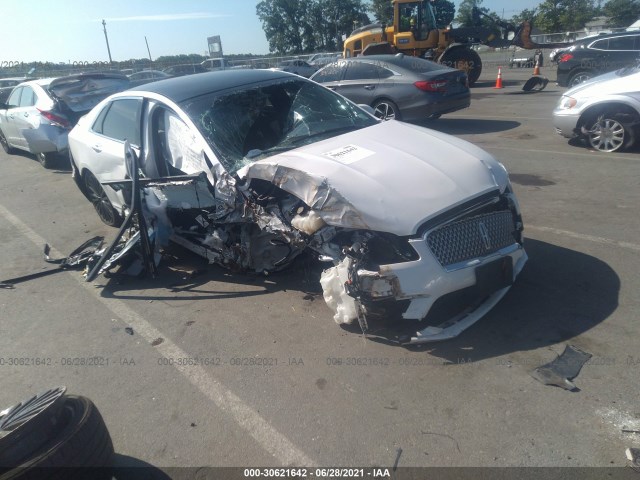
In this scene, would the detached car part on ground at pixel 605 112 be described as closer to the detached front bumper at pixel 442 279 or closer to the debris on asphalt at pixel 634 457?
the detached front bumper at pixel 442 279

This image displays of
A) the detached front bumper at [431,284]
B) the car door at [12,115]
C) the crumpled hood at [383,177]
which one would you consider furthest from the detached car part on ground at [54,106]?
the detached front bumper at [431,284]

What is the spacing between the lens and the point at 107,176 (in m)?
5.59

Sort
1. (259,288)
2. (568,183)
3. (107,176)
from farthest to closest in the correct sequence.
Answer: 1. (568,183)
2. (107,176)
3. (259,288)

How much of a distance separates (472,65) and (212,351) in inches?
703

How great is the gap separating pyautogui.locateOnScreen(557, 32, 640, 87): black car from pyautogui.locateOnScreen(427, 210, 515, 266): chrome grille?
11.8 metres

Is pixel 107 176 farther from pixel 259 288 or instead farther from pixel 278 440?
pixel 278 440

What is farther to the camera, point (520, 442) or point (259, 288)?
point (259, 288)

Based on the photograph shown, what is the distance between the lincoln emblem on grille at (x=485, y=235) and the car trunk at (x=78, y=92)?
8.85 meters

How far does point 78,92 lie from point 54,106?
1.89 ft

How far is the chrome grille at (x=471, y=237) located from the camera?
126 inches

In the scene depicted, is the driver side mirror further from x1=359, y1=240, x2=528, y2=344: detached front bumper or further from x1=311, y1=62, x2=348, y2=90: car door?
x1=311, y1=62, x2=348, y2=90: car door

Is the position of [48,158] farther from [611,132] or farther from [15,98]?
[611,132]

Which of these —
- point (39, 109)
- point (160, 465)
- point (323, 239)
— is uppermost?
point (39, 109)

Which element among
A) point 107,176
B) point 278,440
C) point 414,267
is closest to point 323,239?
point 414,267
